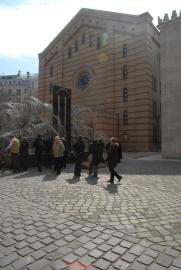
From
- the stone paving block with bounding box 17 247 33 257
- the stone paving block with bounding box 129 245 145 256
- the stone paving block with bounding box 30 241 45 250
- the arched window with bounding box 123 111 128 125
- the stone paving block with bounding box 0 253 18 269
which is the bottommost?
the stone paving block with bounding box 0 253 18 269

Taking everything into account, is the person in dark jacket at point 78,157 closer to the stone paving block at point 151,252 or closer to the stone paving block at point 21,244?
the stone paving block at point 21,244

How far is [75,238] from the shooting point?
4629 mm

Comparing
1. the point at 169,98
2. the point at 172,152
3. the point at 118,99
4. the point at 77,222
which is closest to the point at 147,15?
the point at 118,99

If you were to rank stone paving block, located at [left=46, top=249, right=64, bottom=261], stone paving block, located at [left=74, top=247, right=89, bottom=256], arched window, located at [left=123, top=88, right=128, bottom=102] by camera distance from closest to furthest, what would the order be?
stone paving block, located at [left=46, top=249, right=64, bottom=261]
stone paving block, located at [left=74, top=247, right=89, bottom=256]
arched window, located at [left=123, top=88, right=128, bottom=102]

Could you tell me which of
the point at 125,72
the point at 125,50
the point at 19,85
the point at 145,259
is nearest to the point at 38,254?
the point at 145,259

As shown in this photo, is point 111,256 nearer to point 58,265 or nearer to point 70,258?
point 70,258

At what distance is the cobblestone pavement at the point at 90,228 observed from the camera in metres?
3.89

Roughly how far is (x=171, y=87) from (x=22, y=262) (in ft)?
64.3

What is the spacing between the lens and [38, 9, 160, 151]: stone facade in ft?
96.4

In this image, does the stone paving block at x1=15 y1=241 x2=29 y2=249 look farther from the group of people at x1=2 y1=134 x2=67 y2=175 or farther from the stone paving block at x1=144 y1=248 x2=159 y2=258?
the group of people at x1=2 y1=134 x2=67 y2=175

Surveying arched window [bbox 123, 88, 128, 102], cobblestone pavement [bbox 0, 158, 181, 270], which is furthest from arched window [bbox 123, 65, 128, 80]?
cobblestone pavement [bbox 0, 158, 181, 270]

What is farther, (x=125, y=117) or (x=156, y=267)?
(x=125, y=117)

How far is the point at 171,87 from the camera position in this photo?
2128 centimetres

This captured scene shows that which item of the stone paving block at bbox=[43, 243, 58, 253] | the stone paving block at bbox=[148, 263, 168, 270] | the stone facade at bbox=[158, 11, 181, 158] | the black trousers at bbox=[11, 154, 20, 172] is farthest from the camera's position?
the stone facade at bbox=[158, 11, 181, 158]
